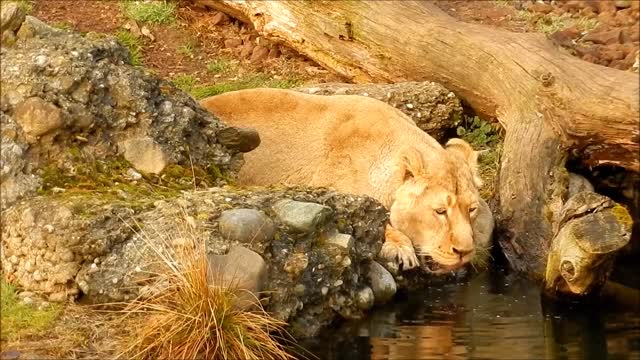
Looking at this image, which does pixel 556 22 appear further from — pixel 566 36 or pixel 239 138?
pixel 239 138

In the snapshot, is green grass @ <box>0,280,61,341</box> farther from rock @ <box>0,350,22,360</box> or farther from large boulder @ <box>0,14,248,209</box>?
large boulder @ <box>0,14,248,209</box>

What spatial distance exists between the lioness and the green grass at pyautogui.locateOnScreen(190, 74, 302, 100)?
2.65 metres

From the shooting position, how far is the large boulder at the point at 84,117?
26.8 feet

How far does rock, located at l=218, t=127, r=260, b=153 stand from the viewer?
9250 millimetres

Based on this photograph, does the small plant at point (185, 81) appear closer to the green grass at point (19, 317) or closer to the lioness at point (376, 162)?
the lioness at point (376, 162)

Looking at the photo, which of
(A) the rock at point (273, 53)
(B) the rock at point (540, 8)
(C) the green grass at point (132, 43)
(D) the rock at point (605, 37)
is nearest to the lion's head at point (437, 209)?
(A) the rock at point (273, 53)

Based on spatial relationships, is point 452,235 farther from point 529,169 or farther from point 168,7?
point 168,7

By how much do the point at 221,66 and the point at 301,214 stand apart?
6212 millimetres

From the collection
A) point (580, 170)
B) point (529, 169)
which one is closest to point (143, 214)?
point (529, 169)

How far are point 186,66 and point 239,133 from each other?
196 inches

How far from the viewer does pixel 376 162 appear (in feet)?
32.0

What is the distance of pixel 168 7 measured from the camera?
14.8 m

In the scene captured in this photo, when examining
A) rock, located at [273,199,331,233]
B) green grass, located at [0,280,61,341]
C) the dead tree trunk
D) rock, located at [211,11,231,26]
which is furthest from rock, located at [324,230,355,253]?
rock, located at [211,11,231,26]

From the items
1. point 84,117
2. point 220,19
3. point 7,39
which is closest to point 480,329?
point 84,117
